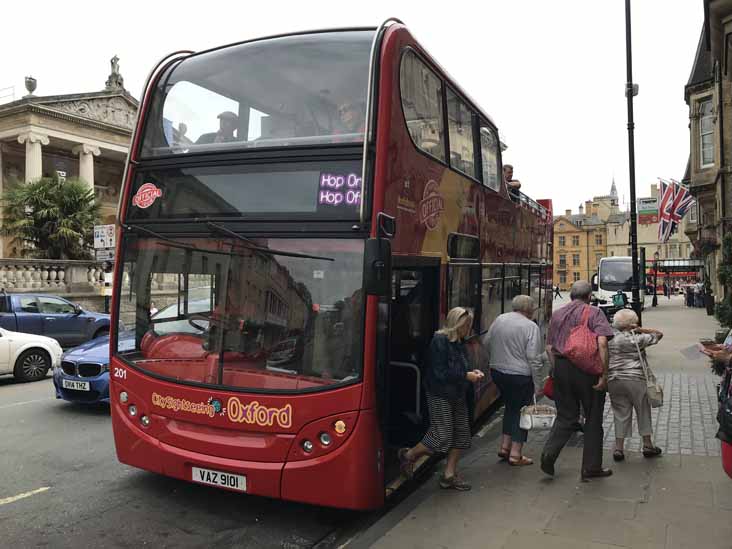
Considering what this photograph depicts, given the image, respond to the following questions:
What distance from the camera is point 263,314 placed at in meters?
4.79

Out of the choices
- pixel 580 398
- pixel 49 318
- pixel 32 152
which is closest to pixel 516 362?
pixel 580 398

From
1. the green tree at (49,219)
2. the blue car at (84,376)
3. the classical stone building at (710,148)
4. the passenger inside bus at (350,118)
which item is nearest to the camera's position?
the passenger inside bus at (350,118)

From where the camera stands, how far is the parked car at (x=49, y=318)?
1611cm

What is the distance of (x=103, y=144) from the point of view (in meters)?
41.7

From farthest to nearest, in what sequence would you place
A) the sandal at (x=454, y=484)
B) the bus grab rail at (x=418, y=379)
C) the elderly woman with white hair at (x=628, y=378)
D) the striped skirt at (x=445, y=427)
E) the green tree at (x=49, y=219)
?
the green tree at (x=49, y=219) → the elderly woman with white hair at (x=628, y=378) → the sandal at (x=454, y=484) → the striped skirt at (x=445, y=427) → the bus grab rail at (x=418, y=379)

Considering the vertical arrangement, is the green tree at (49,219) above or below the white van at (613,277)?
above

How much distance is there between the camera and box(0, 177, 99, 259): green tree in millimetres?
24828

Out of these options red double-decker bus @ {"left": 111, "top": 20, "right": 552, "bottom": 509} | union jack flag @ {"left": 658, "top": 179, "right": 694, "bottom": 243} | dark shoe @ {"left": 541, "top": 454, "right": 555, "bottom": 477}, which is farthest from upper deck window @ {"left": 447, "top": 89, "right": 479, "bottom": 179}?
union jack flag @ {"left": 658, "top": 179, "right": 694, "bottom": 243}

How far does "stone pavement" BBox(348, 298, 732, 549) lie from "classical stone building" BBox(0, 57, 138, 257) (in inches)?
1423

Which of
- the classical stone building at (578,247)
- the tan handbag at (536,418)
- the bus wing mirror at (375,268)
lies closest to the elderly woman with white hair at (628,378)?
the tan handbag at (536,418)

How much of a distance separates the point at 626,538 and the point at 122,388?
412 centimetres

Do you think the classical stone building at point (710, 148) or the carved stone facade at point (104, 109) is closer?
the classical stone building at point (710, 148)

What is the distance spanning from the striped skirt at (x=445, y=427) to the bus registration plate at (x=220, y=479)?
1631mm

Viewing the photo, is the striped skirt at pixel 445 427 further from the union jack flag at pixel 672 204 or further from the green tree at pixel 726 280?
the union jack flag at pixel 672 204
